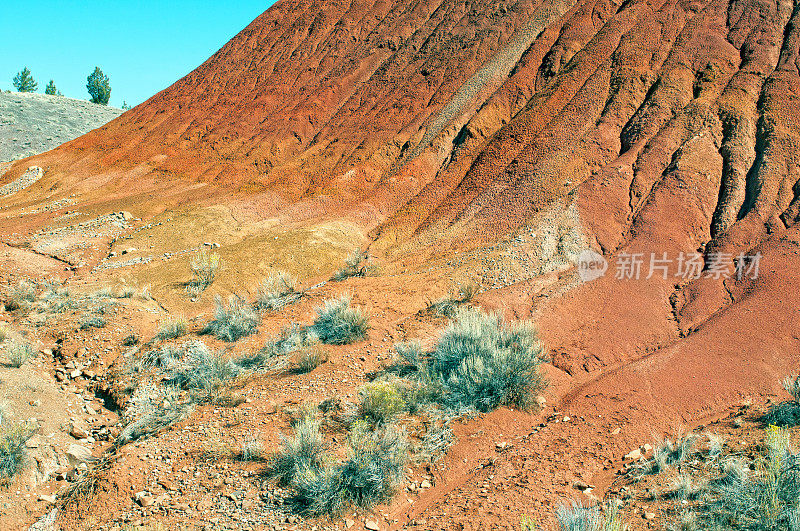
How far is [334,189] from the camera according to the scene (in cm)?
1686

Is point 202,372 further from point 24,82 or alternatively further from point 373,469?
point 24,82

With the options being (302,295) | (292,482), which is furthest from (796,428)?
(302,295)

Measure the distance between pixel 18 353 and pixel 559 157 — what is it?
38.1 feet

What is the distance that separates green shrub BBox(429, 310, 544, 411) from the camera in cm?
702

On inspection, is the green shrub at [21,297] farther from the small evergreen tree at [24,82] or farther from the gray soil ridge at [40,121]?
the small evergreen tree at [24,82]

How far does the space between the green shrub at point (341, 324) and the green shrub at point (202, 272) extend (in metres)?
4.07

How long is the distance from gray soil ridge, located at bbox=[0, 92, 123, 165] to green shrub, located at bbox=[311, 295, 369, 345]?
28608 millimetres

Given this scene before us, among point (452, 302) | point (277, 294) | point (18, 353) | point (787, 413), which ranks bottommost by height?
point (787, 413)

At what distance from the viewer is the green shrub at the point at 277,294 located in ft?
34.2

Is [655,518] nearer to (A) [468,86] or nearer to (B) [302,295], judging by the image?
(B) [302,295]

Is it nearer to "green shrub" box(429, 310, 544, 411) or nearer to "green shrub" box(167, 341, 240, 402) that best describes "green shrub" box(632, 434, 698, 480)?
"green shrub" box(429, 310, 544, 411)

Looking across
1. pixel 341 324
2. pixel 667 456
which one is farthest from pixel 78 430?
pixel 667 456

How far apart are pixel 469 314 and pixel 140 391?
16.6ft

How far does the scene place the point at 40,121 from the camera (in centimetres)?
3828
